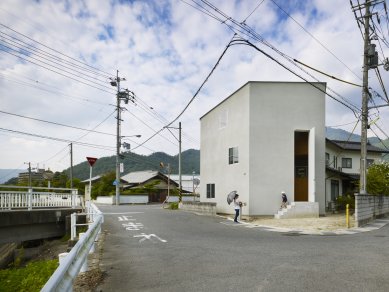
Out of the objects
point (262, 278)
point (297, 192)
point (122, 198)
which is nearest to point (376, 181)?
point (297, 192)

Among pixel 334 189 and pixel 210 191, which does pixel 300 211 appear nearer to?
pixel 210 191

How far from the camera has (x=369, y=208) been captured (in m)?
18.5

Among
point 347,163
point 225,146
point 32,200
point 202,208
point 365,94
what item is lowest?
point 202,208

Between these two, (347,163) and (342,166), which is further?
(347,163)

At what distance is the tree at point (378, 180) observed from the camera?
23531 millimetres

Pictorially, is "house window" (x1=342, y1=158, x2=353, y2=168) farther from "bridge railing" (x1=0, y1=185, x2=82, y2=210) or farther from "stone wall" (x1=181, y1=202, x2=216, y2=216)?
"bridge railing" (x1=0, y1=185, x2=82, y2=210)

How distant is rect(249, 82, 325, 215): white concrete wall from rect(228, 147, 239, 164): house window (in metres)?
1.95

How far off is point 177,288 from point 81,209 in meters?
14.3

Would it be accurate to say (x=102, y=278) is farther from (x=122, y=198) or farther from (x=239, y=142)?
(x=122, y=198)

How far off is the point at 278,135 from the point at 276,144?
23.7 inches

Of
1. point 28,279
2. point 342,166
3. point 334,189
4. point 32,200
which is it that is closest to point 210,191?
point 334,189

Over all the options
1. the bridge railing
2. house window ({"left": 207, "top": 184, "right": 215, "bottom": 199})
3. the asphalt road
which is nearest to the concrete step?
house window ({"left": 207, "top": 184, "right": 215, "bottom": 199})

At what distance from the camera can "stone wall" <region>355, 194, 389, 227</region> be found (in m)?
16.2

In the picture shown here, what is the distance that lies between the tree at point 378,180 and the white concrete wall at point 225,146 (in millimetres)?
9714
